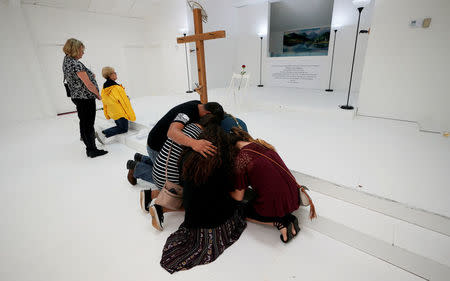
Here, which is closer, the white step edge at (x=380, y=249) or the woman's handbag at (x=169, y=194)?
the white step edge at (x=380, y=249)

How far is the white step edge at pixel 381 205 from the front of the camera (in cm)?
134

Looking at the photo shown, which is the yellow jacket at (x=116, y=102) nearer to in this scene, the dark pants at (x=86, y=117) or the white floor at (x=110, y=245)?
the dark pants at (x=86, y=117)

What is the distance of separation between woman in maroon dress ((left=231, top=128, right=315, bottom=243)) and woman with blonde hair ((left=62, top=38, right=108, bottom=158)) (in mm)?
1957

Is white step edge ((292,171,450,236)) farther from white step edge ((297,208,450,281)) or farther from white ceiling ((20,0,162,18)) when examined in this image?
white ceiling ((20,0,162,18))

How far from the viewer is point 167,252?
1.35m

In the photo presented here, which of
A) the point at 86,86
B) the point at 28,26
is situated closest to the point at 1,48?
the point at 28,26

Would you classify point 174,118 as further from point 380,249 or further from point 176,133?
point 380,249

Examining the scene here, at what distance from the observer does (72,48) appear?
7.60 ft

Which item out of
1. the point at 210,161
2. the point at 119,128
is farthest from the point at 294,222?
the point at 119,128

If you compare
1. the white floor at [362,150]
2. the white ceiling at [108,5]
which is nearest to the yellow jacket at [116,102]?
the white floor at [362,150]

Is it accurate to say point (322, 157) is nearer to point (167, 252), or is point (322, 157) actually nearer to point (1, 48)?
point (167, 252)

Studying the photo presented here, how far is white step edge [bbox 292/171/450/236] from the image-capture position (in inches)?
52.9

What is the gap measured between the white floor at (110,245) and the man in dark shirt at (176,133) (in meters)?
0.25

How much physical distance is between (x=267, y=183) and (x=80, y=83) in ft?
7.68
